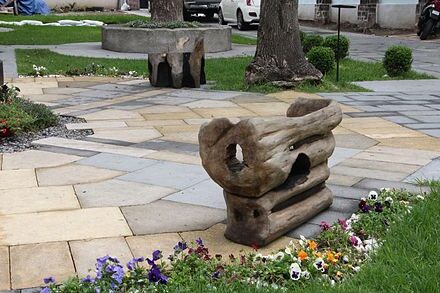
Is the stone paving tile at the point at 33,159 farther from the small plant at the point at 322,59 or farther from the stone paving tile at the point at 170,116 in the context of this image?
the small plant at the point at 322,59

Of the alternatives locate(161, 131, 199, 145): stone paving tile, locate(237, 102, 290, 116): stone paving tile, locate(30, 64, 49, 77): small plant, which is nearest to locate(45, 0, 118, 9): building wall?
locate(30, 64, 49, 77): small plant

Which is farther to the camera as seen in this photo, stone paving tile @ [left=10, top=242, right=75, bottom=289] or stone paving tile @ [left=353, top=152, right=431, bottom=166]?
stone paving tile @ [left=353, top=152, right=431, bottom=166]

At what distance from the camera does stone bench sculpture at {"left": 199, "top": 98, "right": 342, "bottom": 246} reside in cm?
351

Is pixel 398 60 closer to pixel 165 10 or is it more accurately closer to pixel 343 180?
pixel 165 10

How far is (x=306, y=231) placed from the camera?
3975mm

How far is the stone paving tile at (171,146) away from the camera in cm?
610

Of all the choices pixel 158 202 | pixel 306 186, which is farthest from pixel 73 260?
pixel 306 186

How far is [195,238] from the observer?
3.85 metres

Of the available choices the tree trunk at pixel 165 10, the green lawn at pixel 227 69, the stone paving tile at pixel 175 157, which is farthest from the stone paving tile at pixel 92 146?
the tree trunk at pixel 165 10

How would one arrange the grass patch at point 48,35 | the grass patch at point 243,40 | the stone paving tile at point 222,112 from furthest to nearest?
the grass patch at point 243,40
the grass patch at point 48,35
the stone paving tile at point 222,112

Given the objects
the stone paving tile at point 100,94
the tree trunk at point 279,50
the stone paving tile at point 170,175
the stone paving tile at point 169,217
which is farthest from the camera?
the tree trunk at point 279,50

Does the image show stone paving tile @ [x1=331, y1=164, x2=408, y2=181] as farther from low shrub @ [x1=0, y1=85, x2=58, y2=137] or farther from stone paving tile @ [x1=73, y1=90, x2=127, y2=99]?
stone paving tile @ [x1=73, y1=90, x2=127, y2=99]

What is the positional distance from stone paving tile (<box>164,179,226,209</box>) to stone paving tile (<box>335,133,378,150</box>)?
6.40ft

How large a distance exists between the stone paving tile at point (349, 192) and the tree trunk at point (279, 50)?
5270 mm
